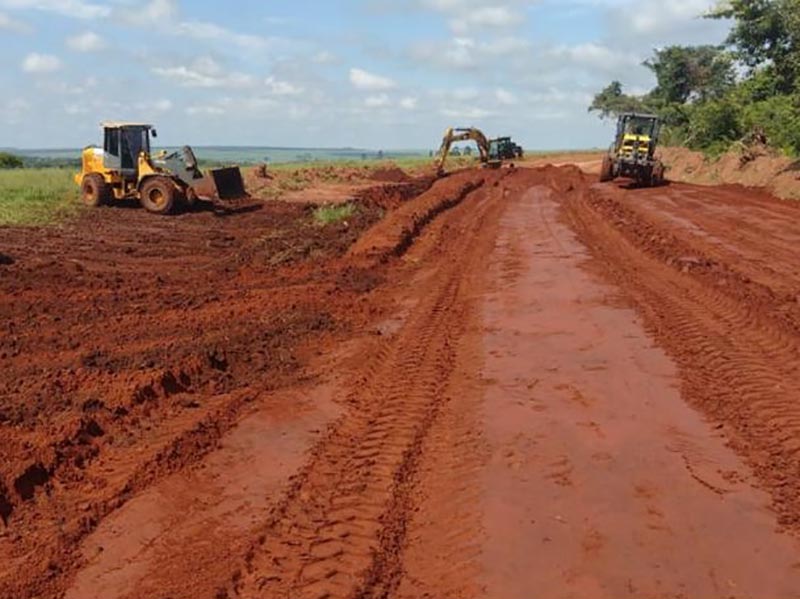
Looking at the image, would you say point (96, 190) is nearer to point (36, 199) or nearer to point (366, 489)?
point (36, 199)

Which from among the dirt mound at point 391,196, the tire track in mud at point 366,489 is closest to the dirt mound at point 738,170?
the dirt mound at point 391,196

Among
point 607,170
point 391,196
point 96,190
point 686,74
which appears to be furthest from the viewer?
point 686,74

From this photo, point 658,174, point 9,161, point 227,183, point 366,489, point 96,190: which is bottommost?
point 9,161

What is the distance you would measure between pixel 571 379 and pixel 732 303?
12.9ft

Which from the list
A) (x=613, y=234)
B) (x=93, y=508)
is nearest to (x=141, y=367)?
(x=93, y=508)

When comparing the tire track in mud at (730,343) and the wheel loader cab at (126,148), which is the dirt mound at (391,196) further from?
the tire track in mud at (730,343)

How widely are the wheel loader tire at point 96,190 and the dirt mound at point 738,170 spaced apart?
22.0 meters

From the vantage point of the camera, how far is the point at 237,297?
1173 centimetres

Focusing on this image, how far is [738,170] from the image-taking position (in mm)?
33844

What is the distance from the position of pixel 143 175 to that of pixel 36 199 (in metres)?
4.63

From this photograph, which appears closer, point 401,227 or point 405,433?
point 405,433

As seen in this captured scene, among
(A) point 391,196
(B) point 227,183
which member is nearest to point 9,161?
(A) point 391,196

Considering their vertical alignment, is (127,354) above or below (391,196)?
below

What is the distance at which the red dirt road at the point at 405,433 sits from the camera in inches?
176
